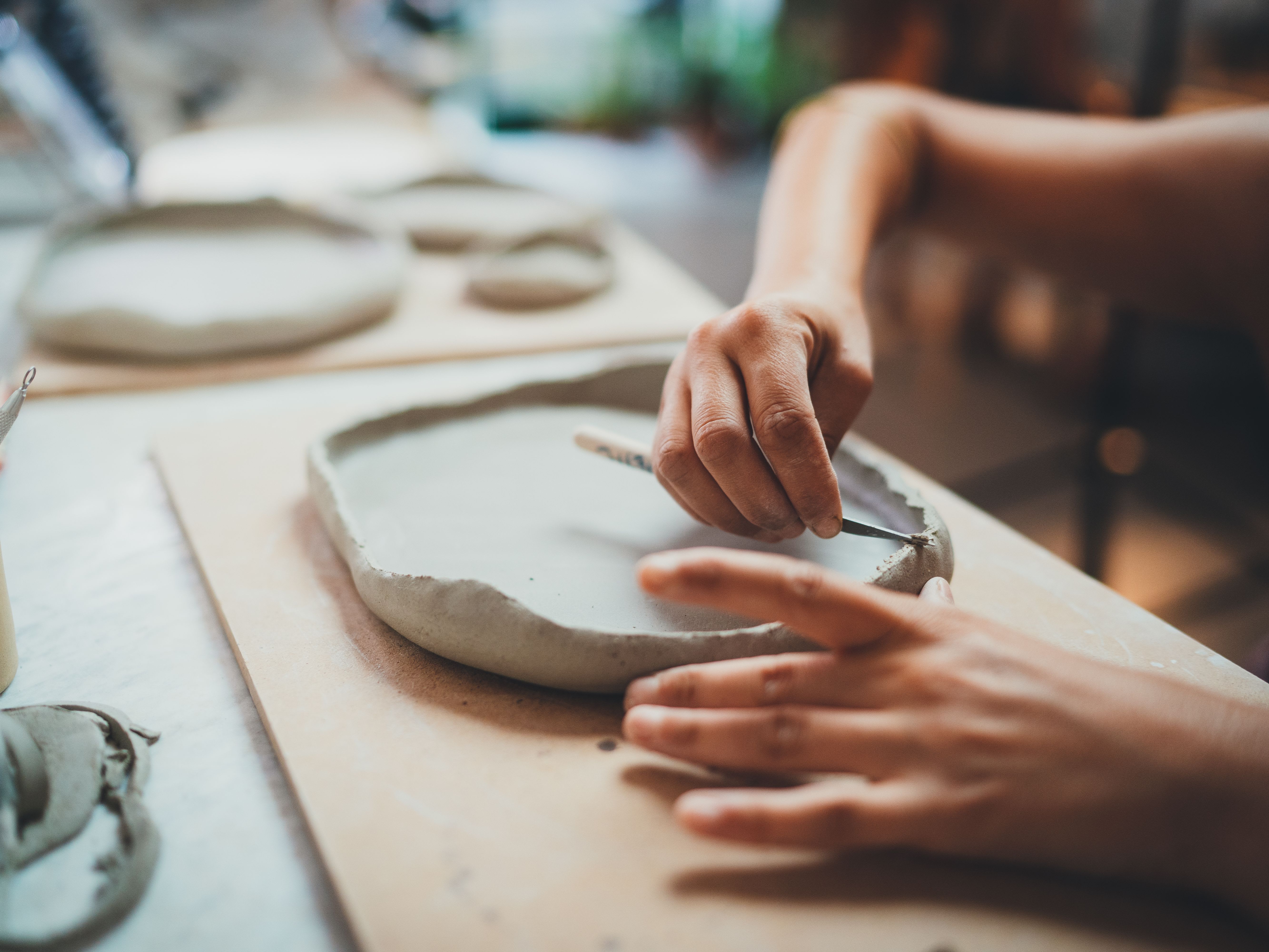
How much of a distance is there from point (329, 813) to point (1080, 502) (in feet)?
6.58

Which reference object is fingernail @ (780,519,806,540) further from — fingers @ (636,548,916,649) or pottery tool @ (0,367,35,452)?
pottery tool @ (0,367,35,452)

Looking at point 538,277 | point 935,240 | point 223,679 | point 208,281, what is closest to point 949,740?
point 223,679

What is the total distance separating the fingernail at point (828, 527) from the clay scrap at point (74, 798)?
1.37 feet

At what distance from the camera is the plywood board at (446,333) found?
1044mm

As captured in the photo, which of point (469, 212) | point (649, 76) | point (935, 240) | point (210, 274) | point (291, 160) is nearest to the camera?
point (210, 274)

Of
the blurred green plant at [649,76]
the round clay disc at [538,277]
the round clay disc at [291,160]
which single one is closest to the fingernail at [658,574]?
the round clay disc at [538,277]

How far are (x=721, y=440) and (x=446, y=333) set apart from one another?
67 centimetres

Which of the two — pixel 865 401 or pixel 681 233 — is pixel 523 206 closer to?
pixel 865 401

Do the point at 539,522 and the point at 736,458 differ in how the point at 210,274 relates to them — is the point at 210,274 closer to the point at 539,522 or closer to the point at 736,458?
the point at 539,522

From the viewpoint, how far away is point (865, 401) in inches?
27.0

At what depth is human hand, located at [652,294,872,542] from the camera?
584 mm

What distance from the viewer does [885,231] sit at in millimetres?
1085

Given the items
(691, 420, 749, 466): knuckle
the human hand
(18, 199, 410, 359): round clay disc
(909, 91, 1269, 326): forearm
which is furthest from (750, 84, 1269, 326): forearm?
(18, 199, 410, 359): round clay disc

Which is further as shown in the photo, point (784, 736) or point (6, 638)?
point (6, 638)
